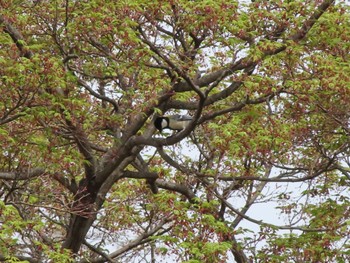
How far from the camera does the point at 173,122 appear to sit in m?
12.2

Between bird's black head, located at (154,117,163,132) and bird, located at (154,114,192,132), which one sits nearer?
bird, located at (154,114,192,132)

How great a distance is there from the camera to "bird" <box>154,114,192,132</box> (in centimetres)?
1206

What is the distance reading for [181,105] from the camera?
43.7ft

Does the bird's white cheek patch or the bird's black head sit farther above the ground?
the bird's black head

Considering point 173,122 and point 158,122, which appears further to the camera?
point 158,122

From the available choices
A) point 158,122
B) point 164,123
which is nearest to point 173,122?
point 164,123

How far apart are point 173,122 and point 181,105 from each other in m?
1.21

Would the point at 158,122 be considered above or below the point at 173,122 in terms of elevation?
above

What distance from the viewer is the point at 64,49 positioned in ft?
41.8

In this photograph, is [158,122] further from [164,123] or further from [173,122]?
[173,122]

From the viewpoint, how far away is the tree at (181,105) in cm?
1131

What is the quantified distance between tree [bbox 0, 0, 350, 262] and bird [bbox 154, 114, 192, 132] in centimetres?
19

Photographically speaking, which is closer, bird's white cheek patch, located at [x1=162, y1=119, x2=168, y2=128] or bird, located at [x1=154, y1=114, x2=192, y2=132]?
bird, located at [x1=154, y1=114, x2=192, y2=132]

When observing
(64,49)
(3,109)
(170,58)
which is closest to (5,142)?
(3,109)
